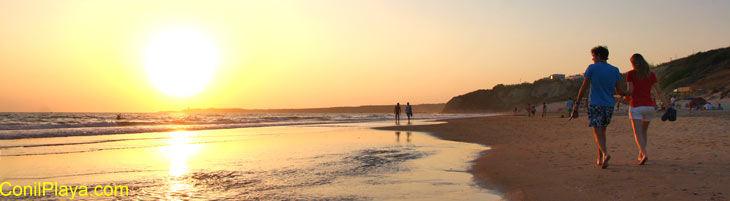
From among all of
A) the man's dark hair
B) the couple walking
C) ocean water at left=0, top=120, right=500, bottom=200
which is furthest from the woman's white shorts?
ocean water at left=0, top=120, right=500, bottom=200

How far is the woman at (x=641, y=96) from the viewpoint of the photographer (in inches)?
249

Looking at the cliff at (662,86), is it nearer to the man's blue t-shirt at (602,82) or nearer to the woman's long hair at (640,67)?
the woman's long hair at (640,67)

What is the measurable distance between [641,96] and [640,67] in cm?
42

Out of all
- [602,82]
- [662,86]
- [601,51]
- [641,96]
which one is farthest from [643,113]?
[662,86]

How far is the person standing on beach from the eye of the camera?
6.20m

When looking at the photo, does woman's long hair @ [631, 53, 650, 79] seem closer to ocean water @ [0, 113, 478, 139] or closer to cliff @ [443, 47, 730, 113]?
ocean water @ [0, 113, 478, 139]

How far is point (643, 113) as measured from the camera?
6.31m

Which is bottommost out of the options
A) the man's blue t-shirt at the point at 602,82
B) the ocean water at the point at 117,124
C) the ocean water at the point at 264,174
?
the ocean water at the point at 264,174

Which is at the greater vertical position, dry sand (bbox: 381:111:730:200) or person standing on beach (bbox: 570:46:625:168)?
person standing on beach (bbox: 570:46:625:168)

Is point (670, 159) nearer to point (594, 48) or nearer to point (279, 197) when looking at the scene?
point (594, 48)

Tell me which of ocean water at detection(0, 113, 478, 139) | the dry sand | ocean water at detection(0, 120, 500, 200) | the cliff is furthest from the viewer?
the cliff

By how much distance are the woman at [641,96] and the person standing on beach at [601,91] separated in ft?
0.64

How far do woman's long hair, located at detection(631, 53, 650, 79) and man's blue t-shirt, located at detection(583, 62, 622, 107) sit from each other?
0.28 meters

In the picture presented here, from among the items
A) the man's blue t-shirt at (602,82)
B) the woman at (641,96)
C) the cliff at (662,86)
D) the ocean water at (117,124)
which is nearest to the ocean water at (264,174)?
the man's blue t-shirt at (602,82)
